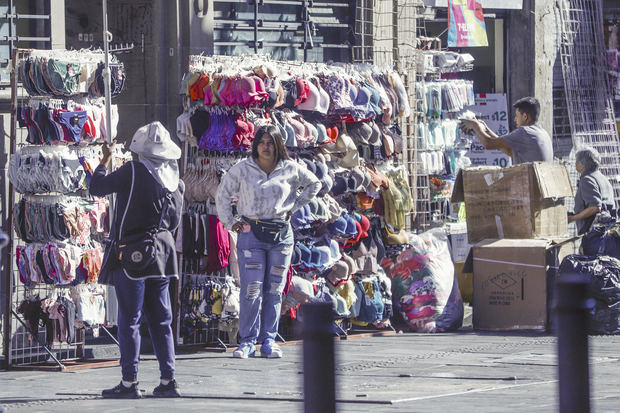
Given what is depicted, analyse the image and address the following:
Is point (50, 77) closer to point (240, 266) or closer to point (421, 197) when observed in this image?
point (240, 266)

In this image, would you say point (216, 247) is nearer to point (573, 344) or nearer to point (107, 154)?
point (107, 154)

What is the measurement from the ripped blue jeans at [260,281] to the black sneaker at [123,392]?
7.33ft

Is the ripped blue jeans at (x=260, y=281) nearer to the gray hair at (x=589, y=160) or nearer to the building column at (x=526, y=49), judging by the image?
the gray hair at (x=589, y=160)

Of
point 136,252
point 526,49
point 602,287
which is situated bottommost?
point 602,287

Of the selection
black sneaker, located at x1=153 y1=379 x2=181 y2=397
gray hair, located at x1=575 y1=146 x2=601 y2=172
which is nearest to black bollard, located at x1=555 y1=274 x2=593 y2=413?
black sneaker, located at x1=153 y1=379 x2=181 y2=397

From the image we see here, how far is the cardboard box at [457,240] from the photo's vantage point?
16.4 meters

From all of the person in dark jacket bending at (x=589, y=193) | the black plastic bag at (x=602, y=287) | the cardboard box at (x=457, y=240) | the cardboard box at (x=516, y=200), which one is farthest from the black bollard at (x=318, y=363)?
the cardboard box at (x=457, y=240)

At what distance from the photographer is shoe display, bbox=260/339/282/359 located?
11734mm

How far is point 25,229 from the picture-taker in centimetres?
1138

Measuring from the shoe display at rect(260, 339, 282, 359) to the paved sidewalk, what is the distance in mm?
95

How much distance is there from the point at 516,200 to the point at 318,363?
9428mm

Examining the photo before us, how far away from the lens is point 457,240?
16.5m

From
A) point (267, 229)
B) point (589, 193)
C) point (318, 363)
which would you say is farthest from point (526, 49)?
point (318, 363)

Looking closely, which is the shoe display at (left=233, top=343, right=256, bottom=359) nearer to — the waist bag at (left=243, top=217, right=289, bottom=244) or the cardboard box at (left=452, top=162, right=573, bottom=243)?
the waist bag at (left=243, top=217, right=289, bottom=244)
